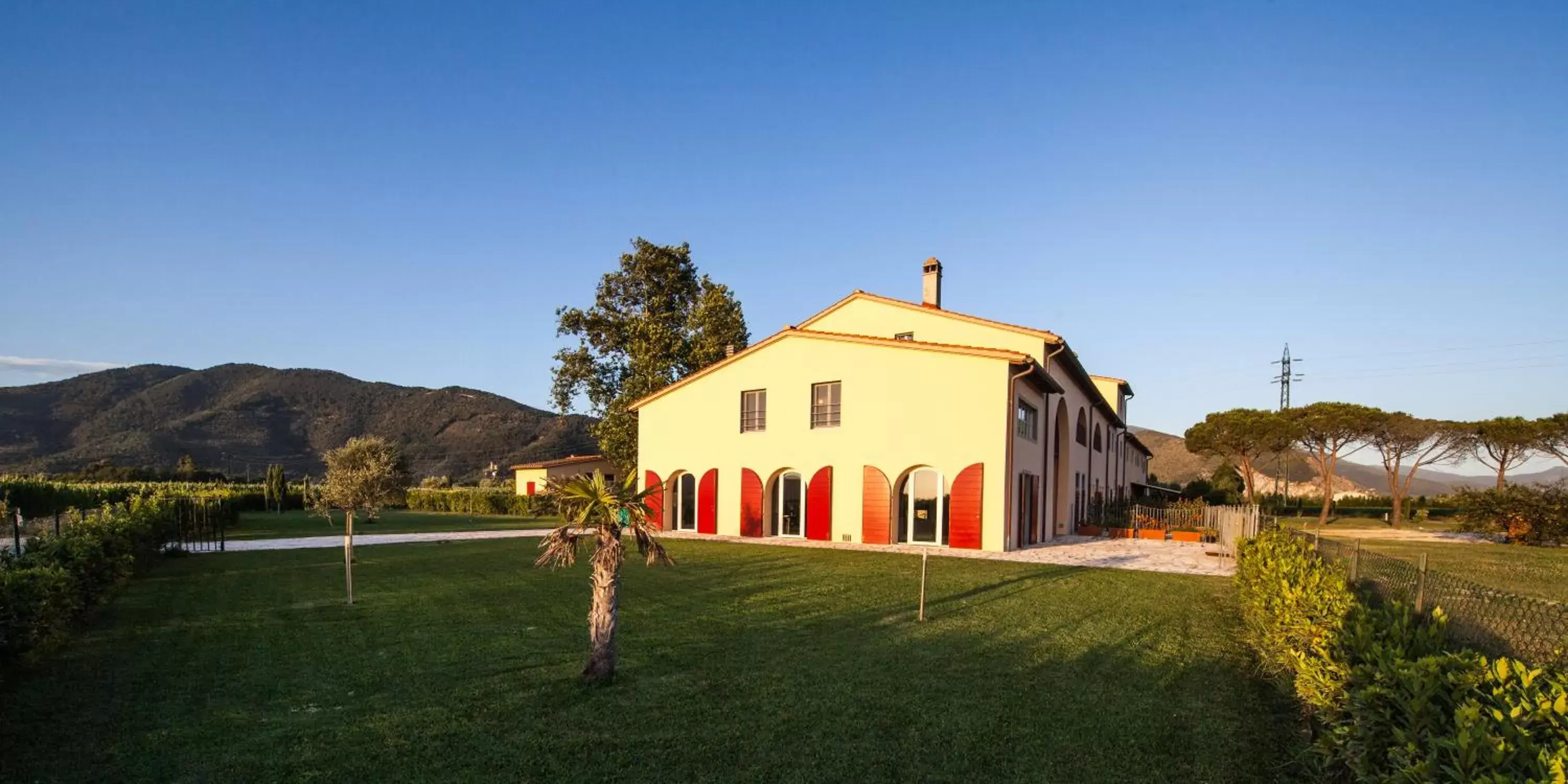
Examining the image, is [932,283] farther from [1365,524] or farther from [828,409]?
[1365,524]

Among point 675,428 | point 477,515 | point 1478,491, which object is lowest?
point 477,515

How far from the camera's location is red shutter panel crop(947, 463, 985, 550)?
65.8 ft

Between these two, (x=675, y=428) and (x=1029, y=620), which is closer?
(x=1029, y=620)

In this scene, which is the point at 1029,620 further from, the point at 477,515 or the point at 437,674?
the point at 477,515

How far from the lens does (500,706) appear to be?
6.44m

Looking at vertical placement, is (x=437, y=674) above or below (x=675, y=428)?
below

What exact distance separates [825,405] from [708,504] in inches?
220

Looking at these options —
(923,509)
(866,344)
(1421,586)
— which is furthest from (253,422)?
(1421,586)

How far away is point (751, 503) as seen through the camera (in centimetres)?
2427

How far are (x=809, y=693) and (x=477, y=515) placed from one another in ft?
132

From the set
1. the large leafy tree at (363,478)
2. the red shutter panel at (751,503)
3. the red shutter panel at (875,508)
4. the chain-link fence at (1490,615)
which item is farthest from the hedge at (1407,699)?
the large leafy tree at (363,478)

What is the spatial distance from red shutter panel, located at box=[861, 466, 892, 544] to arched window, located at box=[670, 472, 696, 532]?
6.78m

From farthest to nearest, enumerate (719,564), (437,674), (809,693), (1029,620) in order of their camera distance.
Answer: (719,564), (1029,620), (437,674), (809,693)

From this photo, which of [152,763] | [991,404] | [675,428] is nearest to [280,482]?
[675,428]
